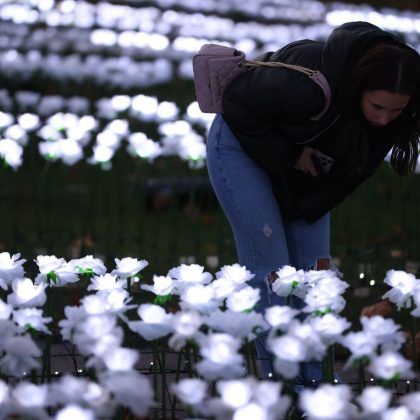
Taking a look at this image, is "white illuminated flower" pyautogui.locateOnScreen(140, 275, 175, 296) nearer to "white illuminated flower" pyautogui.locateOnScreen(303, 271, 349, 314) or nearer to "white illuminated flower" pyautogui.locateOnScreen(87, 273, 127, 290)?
"white illuminated flower" pyautogui.locateOnScreen(87, 273, 127, 290)

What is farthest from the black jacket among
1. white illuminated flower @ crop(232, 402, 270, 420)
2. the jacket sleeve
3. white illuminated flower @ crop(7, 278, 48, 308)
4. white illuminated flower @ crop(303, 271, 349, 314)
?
white illuminated flower @ crop(232, 402, 270, 420)

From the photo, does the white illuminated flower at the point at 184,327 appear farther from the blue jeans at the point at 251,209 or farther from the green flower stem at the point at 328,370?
the blue jeans at the point at 251,209

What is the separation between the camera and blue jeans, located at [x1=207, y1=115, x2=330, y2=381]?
346 cm

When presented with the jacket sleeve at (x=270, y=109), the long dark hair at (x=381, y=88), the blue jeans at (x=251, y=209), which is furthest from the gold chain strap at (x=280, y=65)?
the blue jeans at (x=251, y=209)

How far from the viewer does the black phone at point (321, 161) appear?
343 cm

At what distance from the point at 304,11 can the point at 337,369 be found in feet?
42.1

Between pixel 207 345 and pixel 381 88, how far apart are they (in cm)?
112

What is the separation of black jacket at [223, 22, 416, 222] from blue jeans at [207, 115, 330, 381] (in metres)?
0.05

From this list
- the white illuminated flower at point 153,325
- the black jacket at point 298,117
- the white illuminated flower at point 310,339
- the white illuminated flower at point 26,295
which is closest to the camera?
the white illuminated flower at point 310,339

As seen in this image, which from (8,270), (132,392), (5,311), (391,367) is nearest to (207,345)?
(132,392)

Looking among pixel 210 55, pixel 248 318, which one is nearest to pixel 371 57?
pixel 210 55

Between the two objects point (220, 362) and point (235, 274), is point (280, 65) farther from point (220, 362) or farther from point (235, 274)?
point (220, 362)

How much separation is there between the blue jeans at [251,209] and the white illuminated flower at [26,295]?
3.28 feet

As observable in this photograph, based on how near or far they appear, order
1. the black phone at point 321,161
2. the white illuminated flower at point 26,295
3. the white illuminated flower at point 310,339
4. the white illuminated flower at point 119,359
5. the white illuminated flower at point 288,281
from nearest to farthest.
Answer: the white illuminated flower at point 119,359 < the white illuminated flower at point 310,339 < the white illuminated flower at point 26,295 < the white illuminated flower at point 288,281 < the black phone at point 321,161
